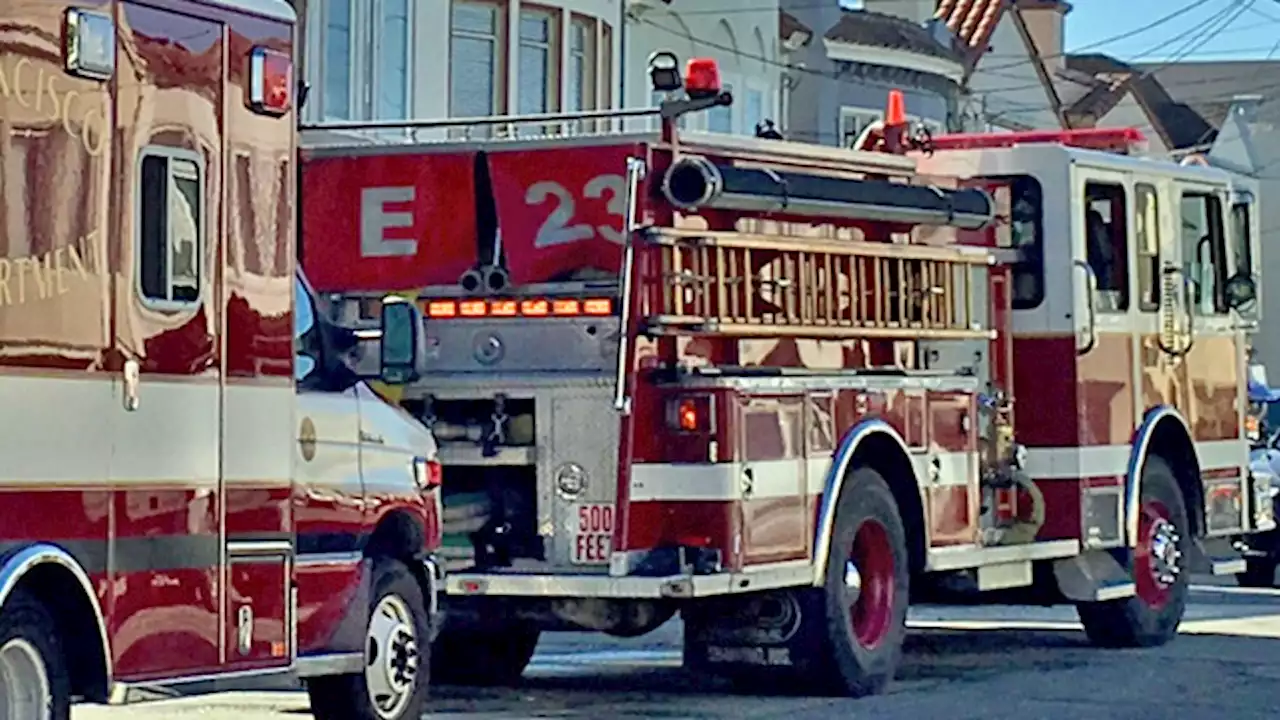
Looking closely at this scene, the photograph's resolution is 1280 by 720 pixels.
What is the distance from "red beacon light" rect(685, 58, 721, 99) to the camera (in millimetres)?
12891

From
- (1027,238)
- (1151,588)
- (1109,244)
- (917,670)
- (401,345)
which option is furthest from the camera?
(1151,588)

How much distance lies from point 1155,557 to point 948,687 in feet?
9.79

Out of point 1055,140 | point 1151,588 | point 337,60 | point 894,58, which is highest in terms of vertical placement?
point 894,58

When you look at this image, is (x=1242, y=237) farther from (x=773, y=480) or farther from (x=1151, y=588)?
(x=773, y=480)

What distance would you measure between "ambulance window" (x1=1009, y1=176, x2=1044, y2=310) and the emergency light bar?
378 centimetres

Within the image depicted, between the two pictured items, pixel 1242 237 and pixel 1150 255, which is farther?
pixel 1242 237

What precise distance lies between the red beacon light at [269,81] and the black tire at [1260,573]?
13.8 meters

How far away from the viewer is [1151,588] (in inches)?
668

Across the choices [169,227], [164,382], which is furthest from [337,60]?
[164,382]

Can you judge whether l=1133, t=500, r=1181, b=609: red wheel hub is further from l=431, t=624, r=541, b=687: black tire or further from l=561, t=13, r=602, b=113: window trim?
l=561, t=13, r=602, b=113: window trim

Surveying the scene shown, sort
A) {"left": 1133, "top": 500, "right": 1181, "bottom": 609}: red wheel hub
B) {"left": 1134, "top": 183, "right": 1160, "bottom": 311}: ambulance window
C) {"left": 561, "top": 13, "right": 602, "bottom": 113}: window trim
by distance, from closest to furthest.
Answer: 1. {"left": 1134, "top": 183, "right": 1160, "bottom": 311}: ambulance window
2. {"left": 1133, "top": 500, "right": 1181, "bottom": 609}: red wheel hub
3. {"left": 561, "top": 13, "right": 602, "bottom": 113}: window trim

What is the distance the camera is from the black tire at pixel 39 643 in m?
8.82

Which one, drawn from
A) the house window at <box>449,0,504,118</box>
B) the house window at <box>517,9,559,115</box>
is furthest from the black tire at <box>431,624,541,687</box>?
the house window at <box>517,9,559,115</box>

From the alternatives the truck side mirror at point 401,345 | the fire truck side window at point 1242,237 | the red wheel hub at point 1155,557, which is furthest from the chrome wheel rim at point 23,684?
the fire truck side window at point 1242,237
